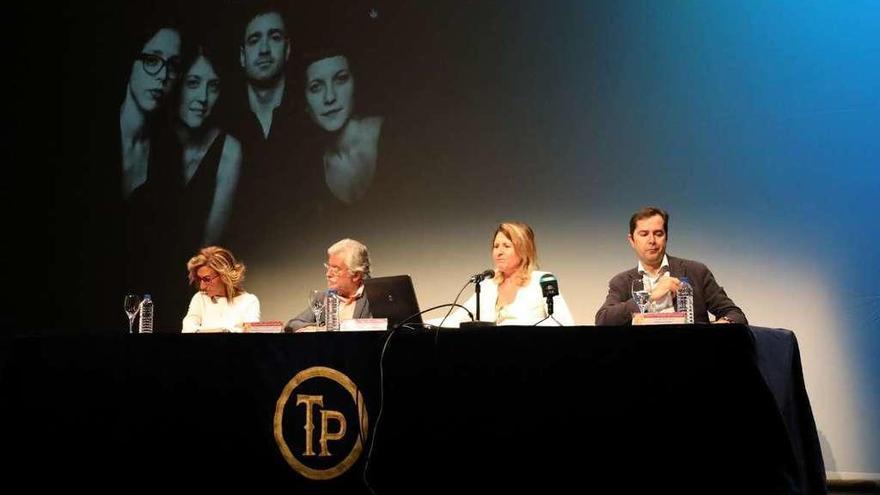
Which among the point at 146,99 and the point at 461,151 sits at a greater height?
the point at 146,99

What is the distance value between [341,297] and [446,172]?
3.26 feet

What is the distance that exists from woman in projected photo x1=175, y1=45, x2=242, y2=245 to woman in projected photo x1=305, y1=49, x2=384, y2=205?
20.1 inches

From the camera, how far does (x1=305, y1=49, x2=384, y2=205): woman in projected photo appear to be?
4.53 meters

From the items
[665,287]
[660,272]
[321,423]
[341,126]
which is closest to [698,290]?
[660,272]

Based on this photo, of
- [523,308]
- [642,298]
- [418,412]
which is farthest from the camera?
[523,308]

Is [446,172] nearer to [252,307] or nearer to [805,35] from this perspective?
[252,307]

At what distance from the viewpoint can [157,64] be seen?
4906 mm

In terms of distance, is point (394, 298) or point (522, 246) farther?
point (522, 246)

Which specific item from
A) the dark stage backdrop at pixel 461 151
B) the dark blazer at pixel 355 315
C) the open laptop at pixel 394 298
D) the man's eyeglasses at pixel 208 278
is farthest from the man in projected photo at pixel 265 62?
the open laptop at pixel 394 298

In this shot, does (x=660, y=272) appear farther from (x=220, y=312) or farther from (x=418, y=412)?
(x=220, y=312)

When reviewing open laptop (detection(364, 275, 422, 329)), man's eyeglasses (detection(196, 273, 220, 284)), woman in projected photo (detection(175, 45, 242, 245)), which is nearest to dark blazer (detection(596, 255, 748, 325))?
open laptop (detection(364, 275, 422, 329))

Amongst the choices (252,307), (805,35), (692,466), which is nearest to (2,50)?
(252,307)

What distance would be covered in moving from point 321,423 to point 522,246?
157 centimetres

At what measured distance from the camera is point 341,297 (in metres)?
3.73
